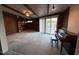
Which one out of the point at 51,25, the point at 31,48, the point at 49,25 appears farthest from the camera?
the point at 49,25

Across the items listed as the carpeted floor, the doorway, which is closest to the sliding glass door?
the doorway

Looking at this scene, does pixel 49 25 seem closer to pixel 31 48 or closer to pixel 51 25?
pixel 51 25

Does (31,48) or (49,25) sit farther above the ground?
(49,25)

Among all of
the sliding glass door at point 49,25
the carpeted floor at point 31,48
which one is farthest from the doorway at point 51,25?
the carpeted floor at point 31,48

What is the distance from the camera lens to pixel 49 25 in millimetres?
8680

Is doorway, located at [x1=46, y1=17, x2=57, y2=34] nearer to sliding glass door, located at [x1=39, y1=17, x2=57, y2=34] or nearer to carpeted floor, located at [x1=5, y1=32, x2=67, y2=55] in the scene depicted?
sliding glass door, located at [x1=39, y1=17, x2=57, y2=34]

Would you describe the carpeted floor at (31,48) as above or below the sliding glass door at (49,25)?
below

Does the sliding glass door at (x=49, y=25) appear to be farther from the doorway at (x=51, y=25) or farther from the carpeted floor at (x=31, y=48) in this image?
the carpeted floor at (x=31, y=48)

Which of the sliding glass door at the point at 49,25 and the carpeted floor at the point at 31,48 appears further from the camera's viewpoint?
the sliding glass door at the point at 49,25

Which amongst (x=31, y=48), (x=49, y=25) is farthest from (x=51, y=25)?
(x=31, y=48)

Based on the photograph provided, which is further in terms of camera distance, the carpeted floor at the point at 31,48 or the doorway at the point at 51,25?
the doorway at the point at 51,25
